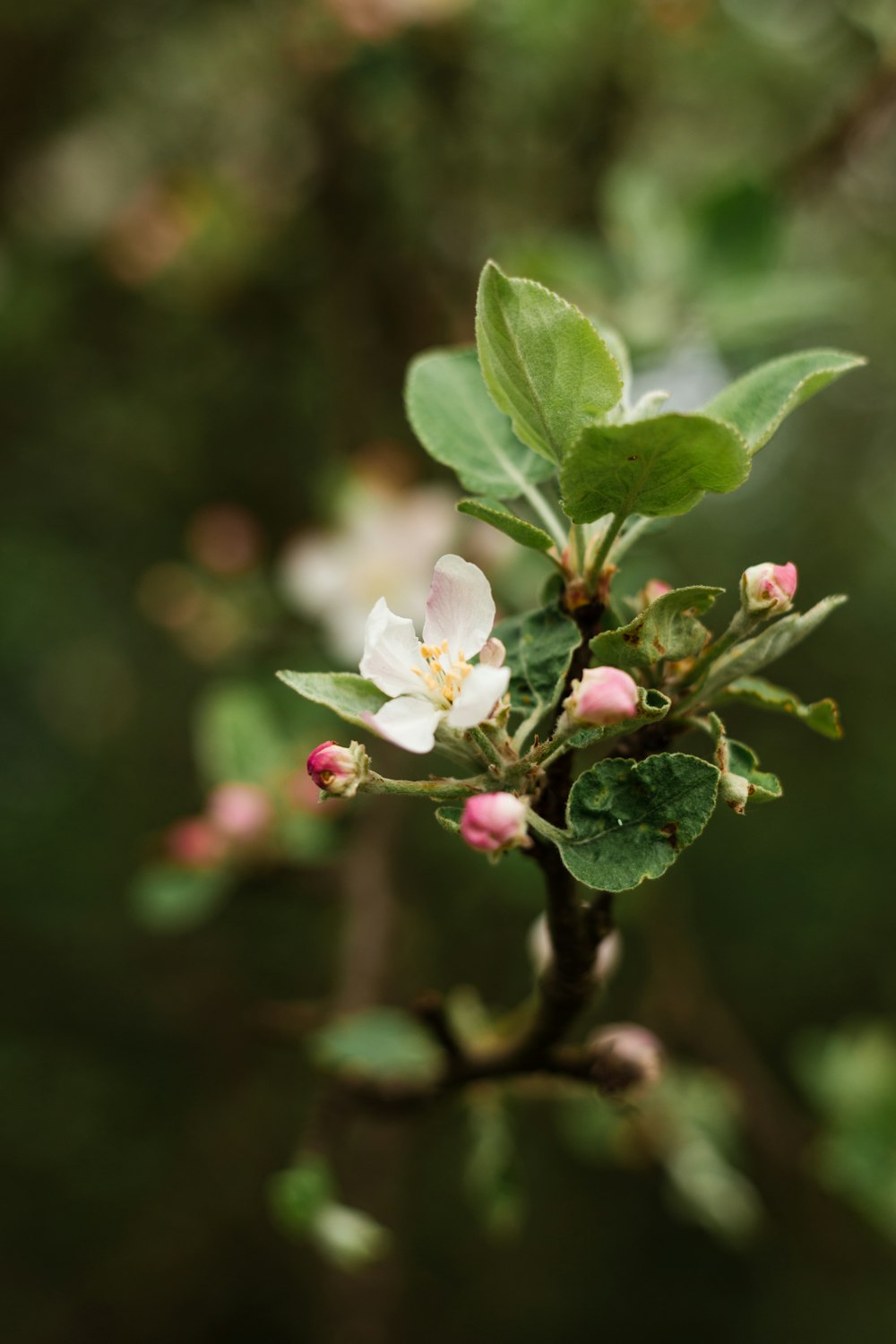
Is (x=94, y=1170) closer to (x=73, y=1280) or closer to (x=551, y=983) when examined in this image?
(x=73, y=1280)

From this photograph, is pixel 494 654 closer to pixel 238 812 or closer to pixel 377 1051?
pixel 377 1051

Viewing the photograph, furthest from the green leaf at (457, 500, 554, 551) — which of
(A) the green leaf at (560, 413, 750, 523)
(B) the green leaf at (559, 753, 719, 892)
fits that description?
(B) the green leaf at (559, 753, 719, 892)

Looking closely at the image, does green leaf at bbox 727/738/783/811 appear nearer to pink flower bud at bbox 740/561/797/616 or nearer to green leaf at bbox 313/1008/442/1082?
pink flower bud at bbox 740/561/797/616

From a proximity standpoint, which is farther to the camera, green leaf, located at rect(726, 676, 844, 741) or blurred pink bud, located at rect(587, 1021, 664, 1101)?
blurred pink bud, located at rect(587, 1021, 664, 1101)

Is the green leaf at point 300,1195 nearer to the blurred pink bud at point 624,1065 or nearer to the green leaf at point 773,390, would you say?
the blurred pink bud at point 624,1065

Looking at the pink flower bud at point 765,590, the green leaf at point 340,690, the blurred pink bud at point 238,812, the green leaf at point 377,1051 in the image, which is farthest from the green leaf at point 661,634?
the blurred pink bud at point 238,812

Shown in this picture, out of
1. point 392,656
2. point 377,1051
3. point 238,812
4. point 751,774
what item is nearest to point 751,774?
point 751,774

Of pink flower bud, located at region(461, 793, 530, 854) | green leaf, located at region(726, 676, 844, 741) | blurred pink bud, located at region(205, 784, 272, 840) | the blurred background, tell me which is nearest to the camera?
pink flower bud, located at region(461, 793, 530, 854)
